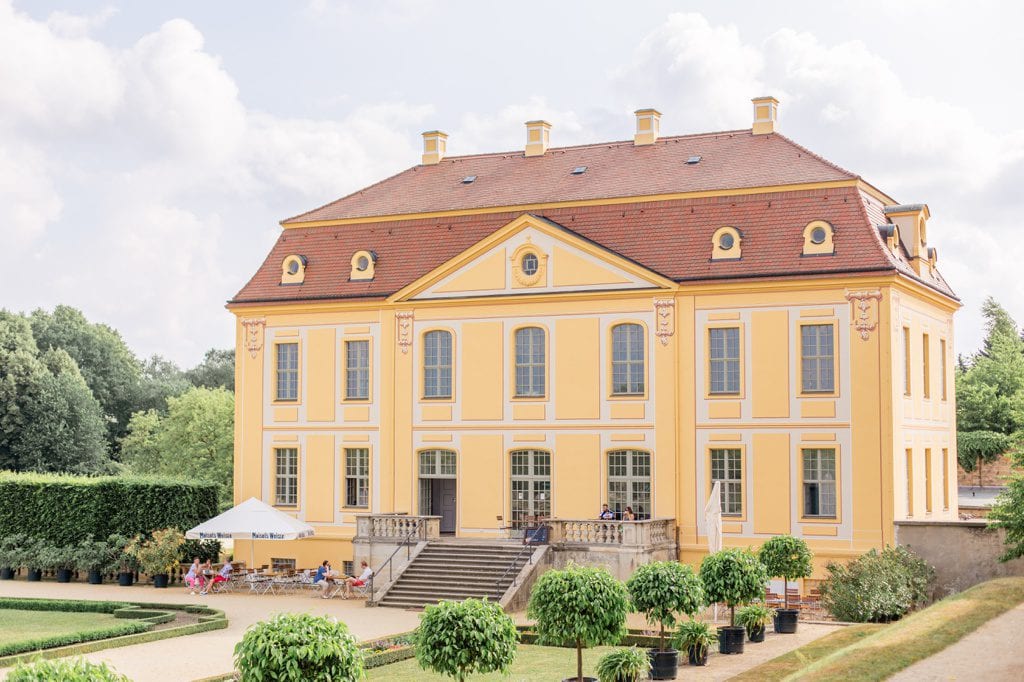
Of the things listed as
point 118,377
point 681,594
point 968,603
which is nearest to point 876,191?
point 968,603

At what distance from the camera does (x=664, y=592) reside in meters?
21.5

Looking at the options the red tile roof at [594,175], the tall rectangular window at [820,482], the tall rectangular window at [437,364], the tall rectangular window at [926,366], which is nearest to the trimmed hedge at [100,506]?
the tall rectangular window at [437,364]

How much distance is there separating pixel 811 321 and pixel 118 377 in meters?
50.1

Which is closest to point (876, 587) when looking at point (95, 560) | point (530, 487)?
point (530, 487)

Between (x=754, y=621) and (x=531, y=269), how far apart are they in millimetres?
13837

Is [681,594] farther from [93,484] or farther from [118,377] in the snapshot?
[118,377]

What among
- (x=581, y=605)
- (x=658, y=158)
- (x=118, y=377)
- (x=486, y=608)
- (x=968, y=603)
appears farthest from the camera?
(x=118, y=377)

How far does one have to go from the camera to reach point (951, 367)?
37719 mm

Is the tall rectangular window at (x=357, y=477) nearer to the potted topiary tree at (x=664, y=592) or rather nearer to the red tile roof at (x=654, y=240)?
the red tile roof at (x=654, y=240)

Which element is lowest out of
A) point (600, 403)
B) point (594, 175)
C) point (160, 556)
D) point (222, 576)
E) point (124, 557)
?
point (222, 576)

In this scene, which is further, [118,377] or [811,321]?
[118,377]

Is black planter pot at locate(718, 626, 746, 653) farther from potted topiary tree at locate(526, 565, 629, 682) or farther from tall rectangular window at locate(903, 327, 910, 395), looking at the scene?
tall rectangular window at locate(903, 327, 910, 395)

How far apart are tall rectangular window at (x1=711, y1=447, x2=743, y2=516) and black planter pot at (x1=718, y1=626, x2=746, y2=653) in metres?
10.2

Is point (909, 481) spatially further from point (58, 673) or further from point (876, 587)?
Result: point (58, 673)
